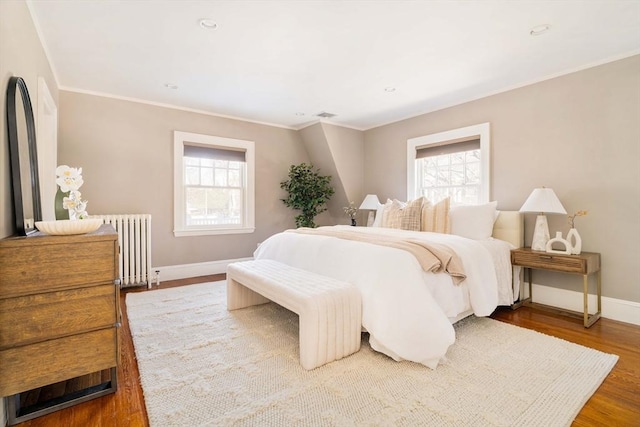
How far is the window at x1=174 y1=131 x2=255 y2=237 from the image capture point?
447cm

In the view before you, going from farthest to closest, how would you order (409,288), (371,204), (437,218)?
(371,204) → (437,218) → (409,288)

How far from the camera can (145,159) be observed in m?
4.21

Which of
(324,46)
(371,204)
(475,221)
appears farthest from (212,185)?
(475,221)

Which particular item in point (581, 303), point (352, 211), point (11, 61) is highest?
point (11, 61)

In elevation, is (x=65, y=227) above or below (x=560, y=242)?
above

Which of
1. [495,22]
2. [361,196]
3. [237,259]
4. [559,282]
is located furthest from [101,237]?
[361,196]

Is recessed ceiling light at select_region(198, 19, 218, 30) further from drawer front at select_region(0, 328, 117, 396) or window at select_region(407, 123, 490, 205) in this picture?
window at select_region(407, 123, 490, 205)

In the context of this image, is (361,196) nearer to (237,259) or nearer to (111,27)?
(237,259)

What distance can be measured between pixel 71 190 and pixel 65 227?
34cm

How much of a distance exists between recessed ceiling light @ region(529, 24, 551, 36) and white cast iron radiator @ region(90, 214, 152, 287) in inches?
177

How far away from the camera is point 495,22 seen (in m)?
2.34

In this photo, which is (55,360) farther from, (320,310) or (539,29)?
(539,29)

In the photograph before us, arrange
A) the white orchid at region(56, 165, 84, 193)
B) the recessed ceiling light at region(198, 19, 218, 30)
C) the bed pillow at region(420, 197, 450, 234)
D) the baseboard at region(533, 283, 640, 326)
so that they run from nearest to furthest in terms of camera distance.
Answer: the white orchid at region(56, 165, 84, 193) → the recessed ceiling light at region(198, 19, 218, 30) → the baseboard at region(533, 283, 640, 326) → the bed pillow at region(420, 197, 450, 234)

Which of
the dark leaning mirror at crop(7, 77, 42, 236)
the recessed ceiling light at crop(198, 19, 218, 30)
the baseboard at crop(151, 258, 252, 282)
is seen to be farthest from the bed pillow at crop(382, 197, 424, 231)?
the dark leaning mirror at crop(7, 77, 42, 236)
